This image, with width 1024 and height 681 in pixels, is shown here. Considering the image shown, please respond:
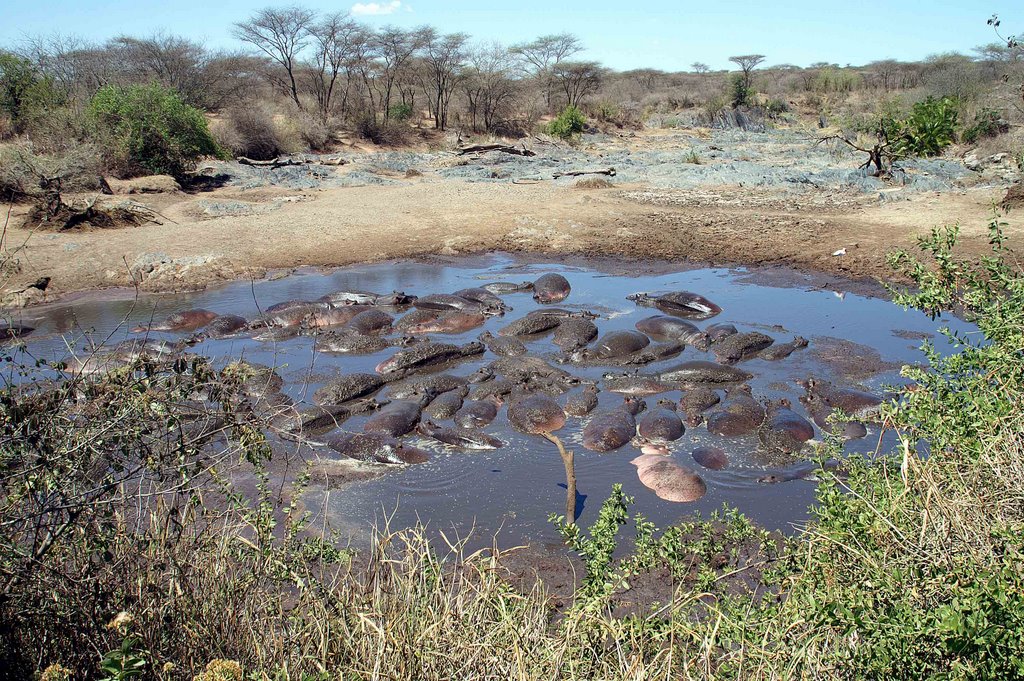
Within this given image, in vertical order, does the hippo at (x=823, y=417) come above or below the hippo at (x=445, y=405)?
above

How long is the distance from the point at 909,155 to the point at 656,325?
18.4m

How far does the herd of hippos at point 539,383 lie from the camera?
896 centimetres

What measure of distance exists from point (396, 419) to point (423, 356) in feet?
7.56

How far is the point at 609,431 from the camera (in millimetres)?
9109

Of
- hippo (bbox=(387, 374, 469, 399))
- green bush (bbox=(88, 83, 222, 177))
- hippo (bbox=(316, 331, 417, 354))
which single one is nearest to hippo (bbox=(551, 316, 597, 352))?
hippo (bbox=(387, 374, 469, 399))

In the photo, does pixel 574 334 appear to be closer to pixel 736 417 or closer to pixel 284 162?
pixel 736 417

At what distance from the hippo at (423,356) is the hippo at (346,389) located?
0.54 meters

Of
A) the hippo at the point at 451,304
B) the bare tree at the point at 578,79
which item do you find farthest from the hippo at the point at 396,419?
the bare tree at the point at 578,79

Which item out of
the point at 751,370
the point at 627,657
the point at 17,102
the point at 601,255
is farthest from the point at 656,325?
the point at 17,102

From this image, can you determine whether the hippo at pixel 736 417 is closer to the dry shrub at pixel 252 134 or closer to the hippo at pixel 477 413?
the hippo at pixel 477 413

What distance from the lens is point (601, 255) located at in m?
18.1

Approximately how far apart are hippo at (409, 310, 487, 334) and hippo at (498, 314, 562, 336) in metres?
0.73

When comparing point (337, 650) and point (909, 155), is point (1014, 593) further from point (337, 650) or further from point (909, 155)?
point (909, 155)

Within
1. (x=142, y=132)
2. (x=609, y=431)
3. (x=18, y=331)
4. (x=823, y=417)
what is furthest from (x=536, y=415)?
(x=142, y=132)
